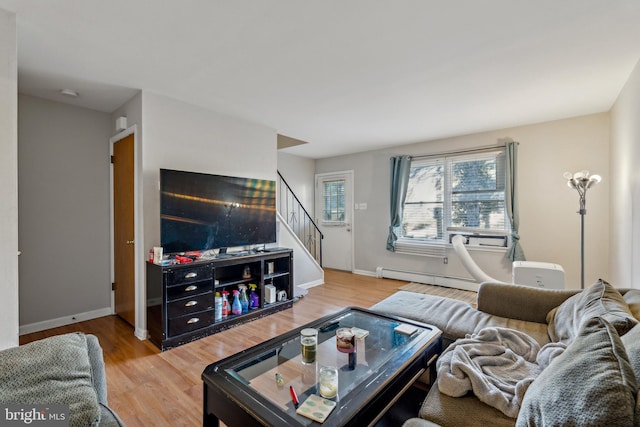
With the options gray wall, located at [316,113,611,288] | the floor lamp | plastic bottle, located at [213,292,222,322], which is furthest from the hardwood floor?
the floor lamp

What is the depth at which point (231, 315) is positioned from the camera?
10.3 ft

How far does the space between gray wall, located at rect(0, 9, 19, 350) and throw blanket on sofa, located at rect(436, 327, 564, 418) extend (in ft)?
7.97

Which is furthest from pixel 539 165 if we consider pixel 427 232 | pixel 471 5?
pixel 471 5

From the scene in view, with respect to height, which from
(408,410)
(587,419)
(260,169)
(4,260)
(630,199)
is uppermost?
(260,169)

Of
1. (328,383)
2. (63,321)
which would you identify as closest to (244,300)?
(63,321)

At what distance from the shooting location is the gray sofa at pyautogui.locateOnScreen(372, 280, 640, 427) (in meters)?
0.75

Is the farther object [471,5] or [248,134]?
[248,134]

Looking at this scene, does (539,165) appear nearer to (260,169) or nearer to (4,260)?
(260,169)

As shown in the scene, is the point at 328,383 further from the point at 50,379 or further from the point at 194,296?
the point at 194,296

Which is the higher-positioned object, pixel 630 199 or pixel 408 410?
pixel 630 199

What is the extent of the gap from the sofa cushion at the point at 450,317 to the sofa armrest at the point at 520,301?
0.16 ft

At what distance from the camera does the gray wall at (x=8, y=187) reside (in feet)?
5.65

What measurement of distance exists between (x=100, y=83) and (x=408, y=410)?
3.56 metres

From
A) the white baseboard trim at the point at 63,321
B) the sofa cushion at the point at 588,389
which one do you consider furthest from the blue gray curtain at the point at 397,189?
the white baseboard trim at the point at 63,321
